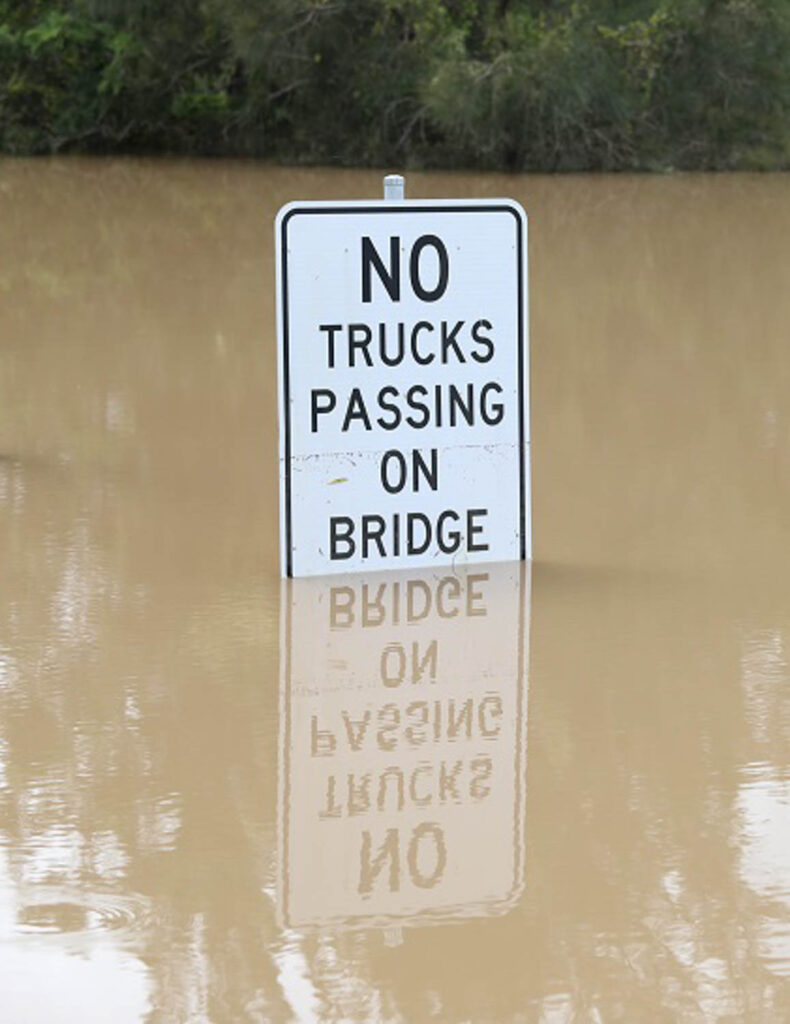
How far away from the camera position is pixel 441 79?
30.6 metres

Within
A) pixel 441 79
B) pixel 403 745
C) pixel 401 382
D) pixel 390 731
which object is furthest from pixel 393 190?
pixel 441 79

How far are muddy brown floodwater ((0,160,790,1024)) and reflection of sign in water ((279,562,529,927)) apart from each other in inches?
0.5

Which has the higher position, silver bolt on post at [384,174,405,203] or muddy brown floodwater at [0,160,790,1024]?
silver bolt on post at [384,174,405,203]

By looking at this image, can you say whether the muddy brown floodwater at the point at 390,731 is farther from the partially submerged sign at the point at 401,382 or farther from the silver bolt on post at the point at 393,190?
the silver bolt on post at the point at 393,190

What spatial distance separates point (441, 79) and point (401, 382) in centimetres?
2364

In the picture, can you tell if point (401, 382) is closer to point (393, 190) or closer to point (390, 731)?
point (393, 190)

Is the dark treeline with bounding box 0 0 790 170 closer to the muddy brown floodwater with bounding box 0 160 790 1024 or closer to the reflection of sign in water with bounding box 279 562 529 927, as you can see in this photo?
the muddy brown floodwater with bounding box 0 160 790 1024

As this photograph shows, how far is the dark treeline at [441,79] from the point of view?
3102 cm

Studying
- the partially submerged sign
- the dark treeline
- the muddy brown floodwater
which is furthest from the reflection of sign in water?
the dark treeline

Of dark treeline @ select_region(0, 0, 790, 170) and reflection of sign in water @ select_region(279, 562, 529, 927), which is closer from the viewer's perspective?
reflection of sign in water @ select_region(279, 562, 529, 927)

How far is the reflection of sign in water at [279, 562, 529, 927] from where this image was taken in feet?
16.2

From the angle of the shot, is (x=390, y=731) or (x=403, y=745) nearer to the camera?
(x=403, y=745)

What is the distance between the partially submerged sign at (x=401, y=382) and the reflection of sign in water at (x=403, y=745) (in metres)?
0.17

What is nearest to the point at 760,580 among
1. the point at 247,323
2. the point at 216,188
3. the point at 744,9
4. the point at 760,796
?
the point at 760,796
